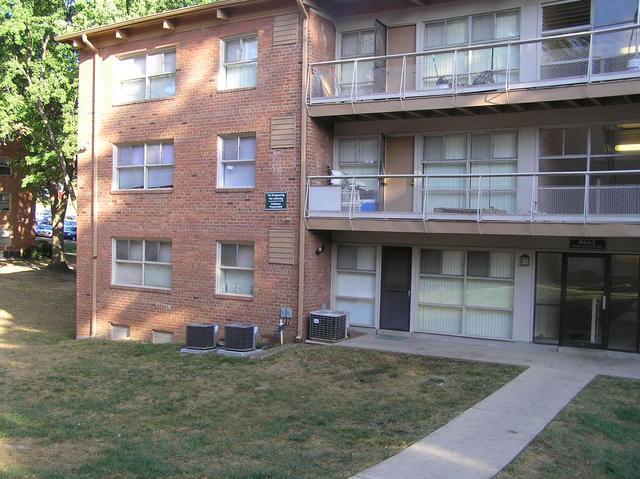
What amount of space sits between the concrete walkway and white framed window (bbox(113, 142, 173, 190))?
729 centimetres

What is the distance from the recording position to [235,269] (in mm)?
15914

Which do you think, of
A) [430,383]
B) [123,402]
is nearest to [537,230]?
[430,383]

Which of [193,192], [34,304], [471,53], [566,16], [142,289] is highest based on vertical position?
[566,16]

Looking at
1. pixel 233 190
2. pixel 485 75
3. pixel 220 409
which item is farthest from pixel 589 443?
pixel 233 190

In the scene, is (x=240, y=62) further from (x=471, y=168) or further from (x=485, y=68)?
(x=471, y=168)

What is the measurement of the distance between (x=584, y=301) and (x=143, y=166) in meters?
12.2

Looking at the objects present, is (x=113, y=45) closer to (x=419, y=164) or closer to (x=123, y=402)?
(x=419, y=164)

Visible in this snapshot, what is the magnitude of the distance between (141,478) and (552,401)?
6.01 metres

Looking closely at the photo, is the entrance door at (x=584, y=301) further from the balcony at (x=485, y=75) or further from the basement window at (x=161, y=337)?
the basement window at (x=161, y=337)

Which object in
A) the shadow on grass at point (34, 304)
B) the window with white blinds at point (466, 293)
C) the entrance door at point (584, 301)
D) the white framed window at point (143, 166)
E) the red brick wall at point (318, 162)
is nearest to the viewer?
the entrance door at point (584, 301)

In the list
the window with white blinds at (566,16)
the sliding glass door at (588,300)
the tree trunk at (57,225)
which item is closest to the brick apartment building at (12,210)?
the tree trunk at (57,225)

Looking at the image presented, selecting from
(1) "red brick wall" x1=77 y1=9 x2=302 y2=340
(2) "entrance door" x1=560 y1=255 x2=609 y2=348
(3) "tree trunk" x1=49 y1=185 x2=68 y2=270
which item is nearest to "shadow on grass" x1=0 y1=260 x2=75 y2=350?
(3) "tree trunk" x1=49 y1=185 x2=68 y2=270

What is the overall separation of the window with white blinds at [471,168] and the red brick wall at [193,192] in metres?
3.32

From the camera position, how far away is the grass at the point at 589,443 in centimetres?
646
